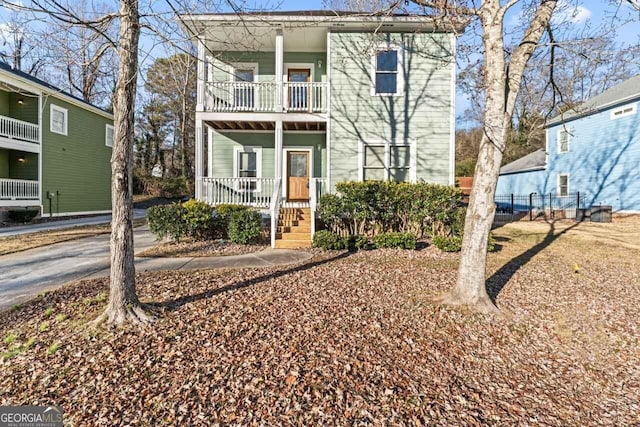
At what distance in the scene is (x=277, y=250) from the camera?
26.8 feet

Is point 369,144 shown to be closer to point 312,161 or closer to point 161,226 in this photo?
point 312,161

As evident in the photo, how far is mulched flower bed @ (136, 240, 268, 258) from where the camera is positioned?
748cm

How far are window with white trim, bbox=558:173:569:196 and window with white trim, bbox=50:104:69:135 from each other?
28164 mm

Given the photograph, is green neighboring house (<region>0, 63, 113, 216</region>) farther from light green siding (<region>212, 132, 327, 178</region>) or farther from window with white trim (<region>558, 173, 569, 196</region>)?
window with white trim (<region>558, 173, 569, 196</region>)

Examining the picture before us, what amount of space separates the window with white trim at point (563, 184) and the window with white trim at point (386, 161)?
1392 centimetres

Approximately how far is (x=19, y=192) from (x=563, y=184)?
28581 millimetres

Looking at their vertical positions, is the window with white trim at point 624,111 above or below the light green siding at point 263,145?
above

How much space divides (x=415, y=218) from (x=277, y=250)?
4.03 metres

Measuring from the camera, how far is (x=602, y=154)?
648 inches

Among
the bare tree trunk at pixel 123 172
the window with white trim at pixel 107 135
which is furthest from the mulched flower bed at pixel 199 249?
the window with white trim at pixel 107 135

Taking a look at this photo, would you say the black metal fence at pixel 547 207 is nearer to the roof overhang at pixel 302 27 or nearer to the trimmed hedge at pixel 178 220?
the roof overhang at pixel 302 27

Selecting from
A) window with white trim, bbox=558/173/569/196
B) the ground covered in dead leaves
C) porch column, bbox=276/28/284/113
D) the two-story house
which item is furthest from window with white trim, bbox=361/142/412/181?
window with white trim, bbox=558/173/569/196

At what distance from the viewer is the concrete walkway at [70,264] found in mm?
5145

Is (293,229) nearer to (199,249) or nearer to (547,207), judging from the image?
(199,249)
